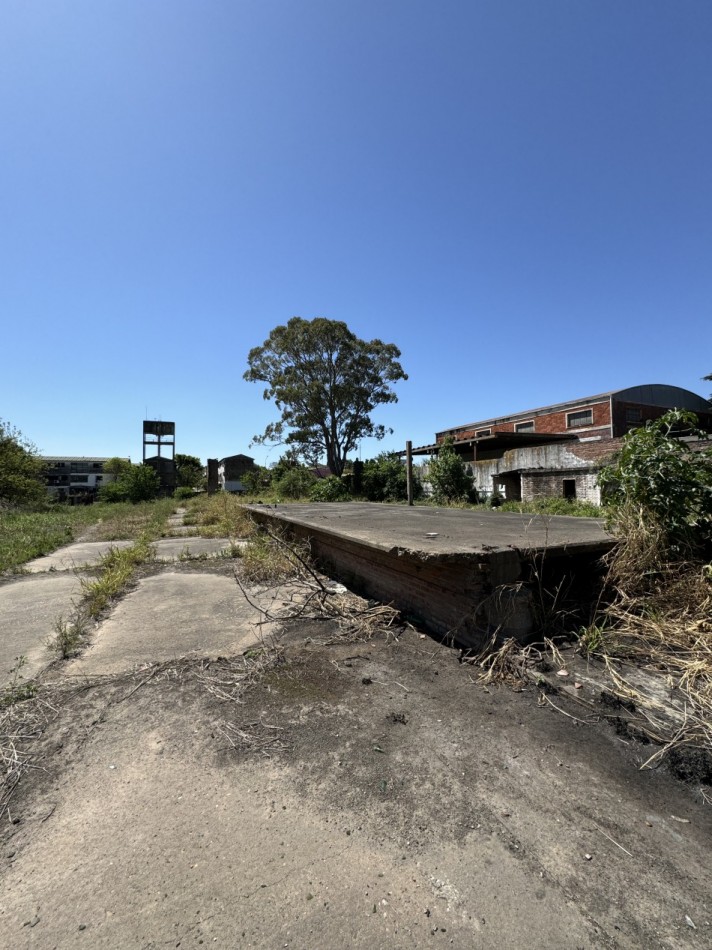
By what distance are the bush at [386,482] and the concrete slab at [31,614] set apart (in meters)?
16.8

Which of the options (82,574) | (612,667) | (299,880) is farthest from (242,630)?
(82,574)

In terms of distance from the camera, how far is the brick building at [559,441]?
16891mm

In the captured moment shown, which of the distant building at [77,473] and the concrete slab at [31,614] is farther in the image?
the distant building at [77,473]

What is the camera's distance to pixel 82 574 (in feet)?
19.5

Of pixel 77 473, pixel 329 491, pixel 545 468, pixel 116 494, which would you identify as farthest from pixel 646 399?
pixel 77 473

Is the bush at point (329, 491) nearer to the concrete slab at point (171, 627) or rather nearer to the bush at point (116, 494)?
the bush at point (116, 494)

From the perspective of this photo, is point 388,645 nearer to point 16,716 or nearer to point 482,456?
point 16,716

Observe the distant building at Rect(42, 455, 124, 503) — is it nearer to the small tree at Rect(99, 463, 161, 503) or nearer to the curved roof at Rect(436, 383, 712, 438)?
the small tree at Rect(99, 463, 161, 503)

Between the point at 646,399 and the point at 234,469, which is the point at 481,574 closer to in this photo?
the point at 646,399

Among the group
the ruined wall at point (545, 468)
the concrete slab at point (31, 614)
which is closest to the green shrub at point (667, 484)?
the concrete slab at point (31, 614)

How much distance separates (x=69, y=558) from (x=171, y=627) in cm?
552

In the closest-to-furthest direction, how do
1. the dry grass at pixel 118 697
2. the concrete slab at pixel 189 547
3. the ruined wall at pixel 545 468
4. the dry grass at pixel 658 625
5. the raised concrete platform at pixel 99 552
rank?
1. the dry grass at pixel 118 697
2. the dry grass at pixel 658 625
3. the raised concrete platform at pixel 99 552
4. the concrete slab at pixel 189 547
5. the ruined wall at pixel 545 468

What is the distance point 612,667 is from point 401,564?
163cm

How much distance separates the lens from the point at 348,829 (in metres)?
1.38
